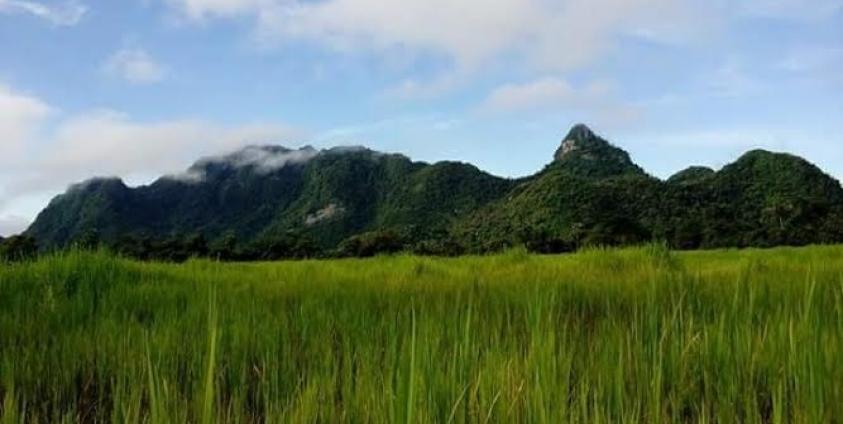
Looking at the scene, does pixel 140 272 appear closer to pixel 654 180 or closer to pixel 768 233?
pixel 768 233

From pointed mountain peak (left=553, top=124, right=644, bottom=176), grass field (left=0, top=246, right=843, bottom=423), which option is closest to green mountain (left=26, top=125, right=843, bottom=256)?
pointed mountain peak (left=553, top=124, right=644, bottom=176)

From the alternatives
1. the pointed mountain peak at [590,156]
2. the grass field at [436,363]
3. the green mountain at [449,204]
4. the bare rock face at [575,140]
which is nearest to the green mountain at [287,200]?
the green mountain at [449,204]

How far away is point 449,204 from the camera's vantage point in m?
82.2

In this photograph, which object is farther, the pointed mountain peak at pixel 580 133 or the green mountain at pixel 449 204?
the pointed mountain peak at pixel 580 133

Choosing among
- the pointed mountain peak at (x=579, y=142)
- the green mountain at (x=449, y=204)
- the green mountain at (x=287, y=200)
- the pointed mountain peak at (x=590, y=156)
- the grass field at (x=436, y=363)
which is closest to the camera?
the grass field at (x=436, y=363)

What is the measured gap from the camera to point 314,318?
103 inches

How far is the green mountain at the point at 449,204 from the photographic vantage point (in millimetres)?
46781

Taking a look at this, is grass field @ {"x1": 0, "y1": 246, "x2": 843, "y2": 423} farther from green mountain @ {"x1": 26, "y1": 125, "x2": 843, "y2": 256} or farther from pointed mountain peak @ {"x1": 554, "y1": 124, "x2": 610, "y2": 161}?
pointed mountain peak @ {"x1": 554, "y1": 124, "x2": 610, "y2": 161}

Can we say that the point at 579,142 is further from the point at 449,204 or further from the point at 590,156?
the point at 449,204

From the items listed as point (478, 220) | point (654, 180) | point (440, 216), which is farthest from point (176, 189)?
point (654, 180)

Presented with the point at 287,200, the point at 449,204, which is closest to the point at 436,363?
the point at 449,204

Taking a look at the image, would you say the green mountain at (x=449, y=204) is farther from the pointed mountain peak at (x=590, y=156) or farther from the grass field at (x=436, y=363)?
the grass field at (x=436, y=363)

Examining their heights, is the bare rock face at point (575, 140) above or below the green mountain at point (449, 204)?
above

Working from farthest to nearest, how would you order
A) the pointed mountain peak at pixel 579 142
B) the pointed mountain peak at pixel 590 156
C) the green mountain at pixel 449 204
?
1. the pointed mountain peak at pixel 579 142
2. the pointed mountain peak at pixel 590 156
3. the green mountain at pixel 449 204
